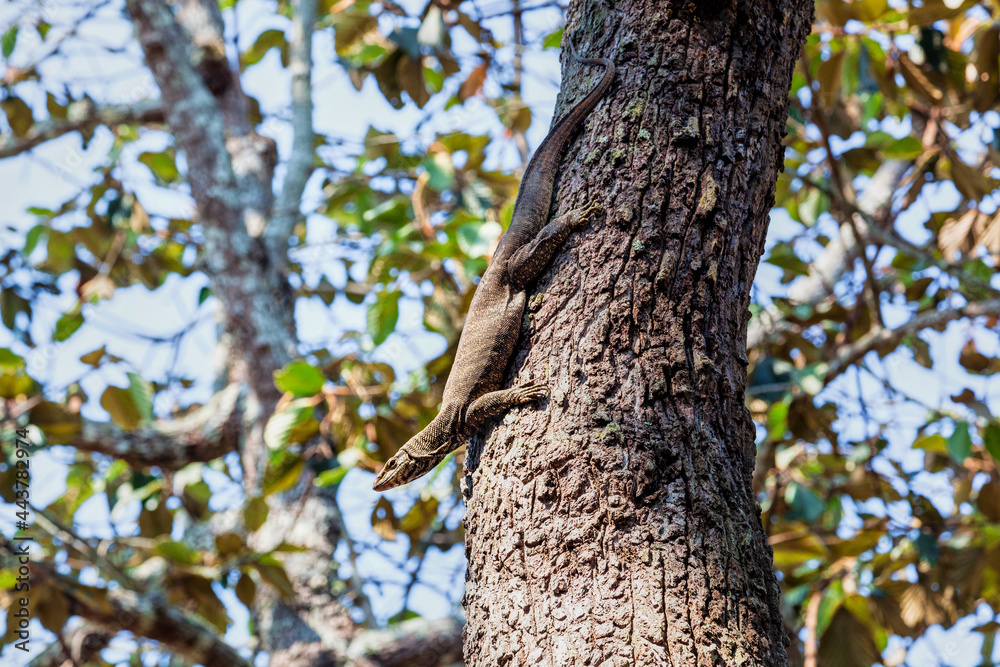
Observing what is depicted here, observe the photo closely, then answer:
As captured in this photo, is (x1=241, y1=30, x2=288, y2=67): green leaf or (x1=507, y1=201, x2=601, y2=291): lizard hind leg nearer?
(x1=507, y1=201, x2=601, y2=291): lizard hind leg

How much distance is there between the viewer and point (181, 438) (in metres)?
5.55

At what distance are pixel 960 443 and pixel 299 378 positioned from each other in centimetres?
358

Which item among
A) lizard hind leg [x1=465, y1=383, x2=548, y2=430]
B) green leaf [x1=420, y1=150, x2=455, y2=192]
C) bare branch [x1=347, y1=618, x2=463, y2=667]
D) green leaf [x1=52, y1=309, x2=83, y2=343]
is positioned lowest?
bare branch [x1=347, y1=618, x2=463, y2=667]

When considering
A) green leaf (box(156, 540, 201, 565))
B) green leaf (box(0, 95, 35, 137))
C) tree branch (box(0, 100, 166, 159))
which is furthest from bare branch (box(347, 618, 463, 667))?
green leaf (box(0, 95, 35, 137))

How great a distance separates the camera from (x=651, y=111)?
199 cm

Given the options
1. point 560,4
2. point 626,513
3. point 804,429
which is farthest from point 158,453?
point 626,513

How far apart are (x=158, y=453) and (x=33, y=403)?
105 cm

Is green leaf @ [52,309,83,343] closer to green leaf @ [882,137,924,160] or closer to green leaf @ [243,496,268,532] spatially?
green leaf @ [243,496,268,532]

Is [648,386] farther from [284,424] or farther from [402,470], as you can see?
[284,424]

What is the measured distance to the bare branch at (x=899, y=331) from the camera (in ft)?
14.2

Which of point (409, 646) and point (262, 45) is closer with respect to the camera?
point (409, 646)

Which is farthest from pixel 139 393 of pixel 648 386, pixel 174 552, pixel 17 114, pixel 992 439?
pixel 992 439

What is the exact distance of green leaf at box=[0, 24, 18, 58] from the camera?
6395 mm

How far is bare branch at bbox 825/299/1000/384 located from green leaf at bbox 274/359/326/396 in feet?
9.63
